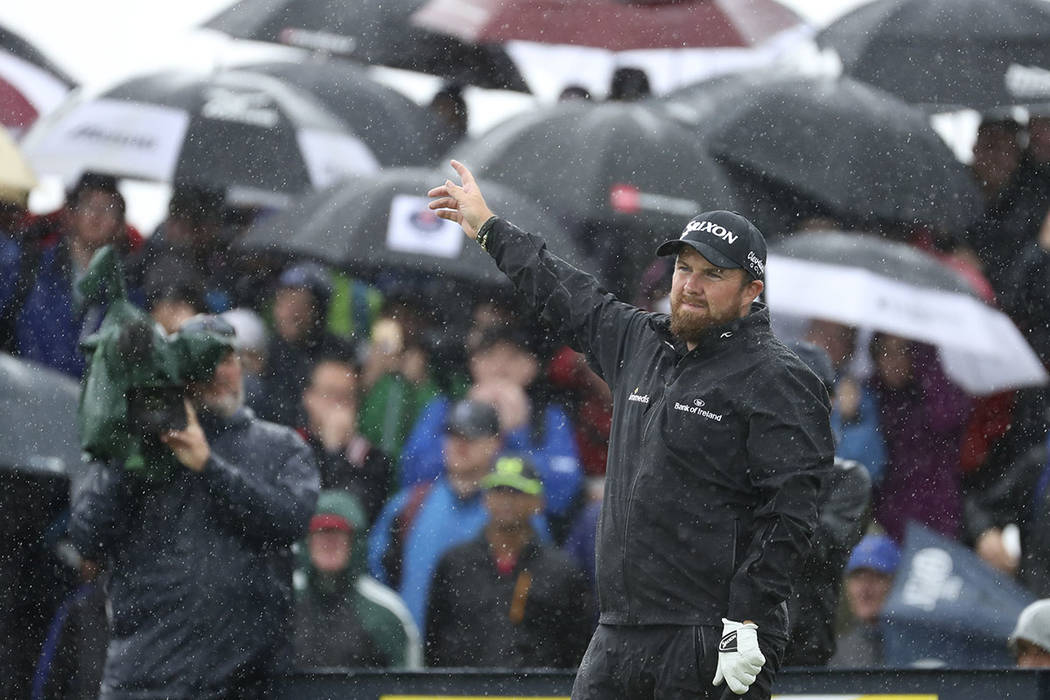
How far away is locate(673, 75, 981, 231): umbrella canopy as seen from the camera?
10.1 m

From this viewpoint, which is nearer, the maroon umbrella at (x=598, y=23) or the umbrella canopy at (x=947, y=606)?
the umbrella canopy at (x=947, y=606)

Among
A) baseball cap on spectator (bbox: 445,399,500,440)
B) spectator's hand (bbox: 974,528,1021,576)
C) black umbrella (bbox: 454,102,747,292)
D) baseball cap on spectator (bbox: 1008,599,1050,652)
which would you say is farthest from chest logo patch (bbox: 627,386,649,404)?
black umbrella (bbox: 454,102,747,292)

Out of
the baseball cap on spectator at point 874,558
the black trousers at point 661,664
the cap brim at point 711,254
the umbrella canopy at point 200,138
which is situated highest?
the cap brim at point 711,254

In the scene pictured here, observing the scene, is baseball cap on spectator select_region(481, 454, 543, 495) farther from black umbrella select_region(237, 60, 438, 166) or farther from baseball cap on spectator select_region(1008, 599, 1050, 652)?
black umbrella select_region(237, 60, 438, 166)

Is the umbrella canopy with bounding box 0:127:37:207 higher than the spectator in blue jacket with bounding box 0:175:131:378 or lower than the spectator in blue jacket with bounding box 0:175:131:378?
higher

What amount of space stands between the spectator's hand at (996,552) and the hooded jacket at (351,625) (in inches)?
103

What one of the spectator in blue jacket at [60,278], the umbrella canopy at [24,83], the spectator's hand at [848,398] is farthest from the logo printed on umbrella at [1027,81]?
the umbrella canopy at [24,83]

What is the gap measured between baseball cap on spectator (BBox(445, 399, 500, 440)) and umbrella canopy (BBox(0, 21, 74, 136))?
395 cm

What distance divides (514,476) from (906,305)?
90.4 inches

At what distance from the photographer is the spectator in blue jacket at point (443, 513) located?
8461mm

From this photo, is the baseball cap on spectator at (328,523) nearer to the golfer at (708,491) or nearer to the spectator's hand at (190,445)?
the spectator's hand at (190,445)

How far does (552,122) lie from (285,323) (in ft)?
6.42

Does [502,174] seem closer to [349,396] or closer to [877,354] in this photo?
[349,396]

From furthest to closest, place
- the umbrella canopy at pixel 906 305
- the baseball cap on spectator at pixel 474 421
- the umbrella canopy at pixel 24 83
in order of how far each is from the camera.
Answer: the umbrella canopy at pixel 24 83
the umbrella canopy at pixel 906 305
the baseball cap on spectator at pixel 474 421
